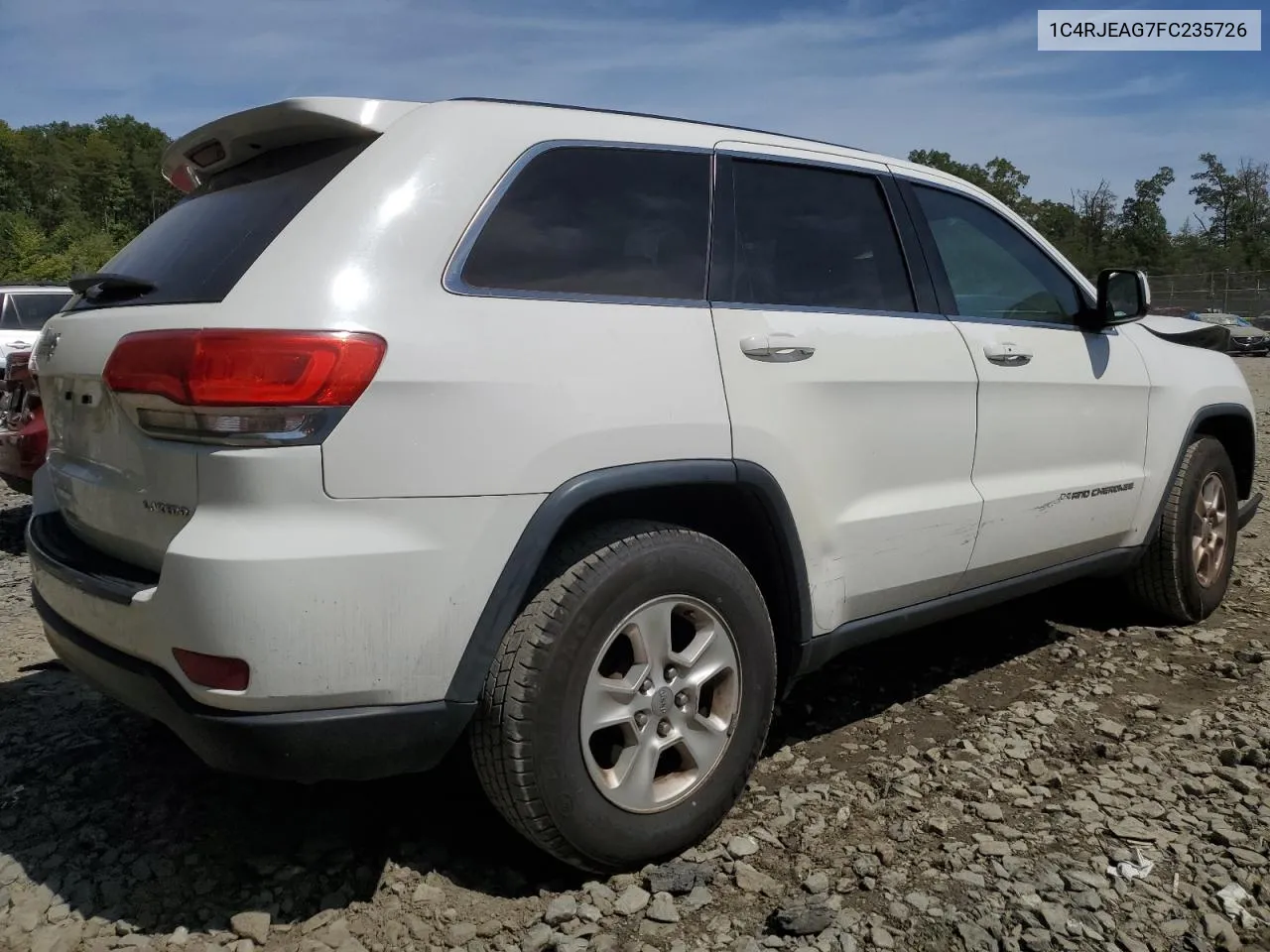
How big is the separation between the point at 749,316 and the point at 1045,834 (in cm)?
153

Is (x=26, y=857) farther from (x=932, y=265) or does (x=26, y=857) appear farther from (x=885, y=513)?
(x=932, y=265)

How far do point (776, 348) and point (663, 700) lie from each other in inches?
36.3

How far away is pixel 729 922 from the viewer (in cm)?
233

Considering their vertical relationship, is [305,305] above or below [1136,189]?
below

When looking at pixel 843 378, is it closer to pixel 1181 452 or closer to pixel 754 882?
pixel 754 882

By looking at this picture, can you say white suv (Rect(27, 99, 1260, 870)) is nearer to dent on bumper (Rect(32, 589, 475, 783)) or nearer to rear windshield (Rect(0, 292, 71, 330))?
dent on bumper (Rect(32, 589, 475, 783))

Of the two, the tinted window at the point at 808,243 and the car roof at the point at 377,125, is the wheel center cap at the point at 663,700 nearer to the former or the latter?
the tinted window at the point at 808,243

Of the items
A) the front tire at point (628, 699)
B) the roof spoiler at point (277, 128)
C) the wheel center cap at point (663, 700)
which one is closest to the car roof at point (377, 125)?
the roof spoiler at point (277, 128)

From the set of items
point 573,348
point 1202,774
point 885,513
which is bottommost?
point 1202,774

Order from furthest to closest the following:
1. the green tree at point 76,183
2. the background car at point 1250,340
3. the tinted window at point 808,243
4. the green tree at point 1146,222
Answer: the green tree at point 76,183 < the green tree at point 1146,222 < the background car at point 1250,340 < the tinted window at point 808,243

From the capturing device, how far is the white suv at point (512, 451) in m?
2.00

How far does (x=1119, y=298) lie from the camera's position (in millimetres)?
3852

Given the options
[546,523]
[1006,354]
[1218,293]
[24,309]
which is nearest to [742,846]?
[546,523]

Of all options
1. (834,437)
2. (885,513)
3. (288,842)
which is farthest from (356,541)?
(885,513)
